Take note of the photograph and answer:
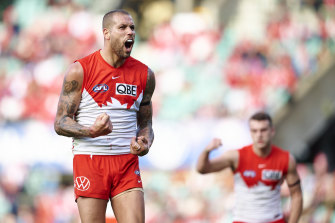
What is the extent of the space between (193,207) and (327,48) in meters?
5.18

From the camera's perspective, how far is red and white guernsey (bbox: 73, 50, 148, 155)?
5.66m

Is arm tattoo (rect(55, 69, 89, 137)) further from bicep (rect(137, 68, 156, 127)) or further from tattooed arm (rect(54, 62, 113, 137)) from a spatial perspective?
bicep (rect(137, 68, 156, 127))

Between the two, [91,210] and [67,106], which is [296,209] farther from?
[67,106]

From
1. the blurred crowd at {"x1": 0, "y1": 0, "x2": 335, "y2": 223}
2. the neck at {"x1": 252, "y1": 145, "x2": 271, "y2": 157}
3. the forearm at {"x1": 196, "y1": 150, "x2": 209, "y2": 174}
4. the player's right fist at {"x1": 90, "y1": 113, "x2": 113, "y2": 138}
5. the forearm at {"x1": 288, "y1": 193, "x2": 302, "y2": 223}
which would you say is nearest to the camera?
the player's right fist at {"x1": 90, "y1": 113, "x2": 113, "y2": 138}

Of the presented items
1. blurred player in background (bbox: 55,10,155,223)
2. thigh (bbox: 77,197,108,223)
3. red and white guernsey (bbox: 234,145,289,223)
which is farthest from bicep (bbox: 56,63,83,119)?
red and white guernsey (bbox: 234,145,289,223)

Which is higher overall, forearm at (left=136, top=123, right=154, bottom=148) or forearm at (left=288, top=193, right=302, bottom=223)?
forearm at (left=136, top=123, right=154, bottom=148)

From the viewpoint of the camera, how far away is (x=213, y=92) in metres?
14.5

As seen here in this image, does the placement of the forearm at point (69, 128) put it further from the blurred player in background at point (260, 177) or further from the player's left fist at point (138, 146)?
the blurred player in background at point (260, 177)

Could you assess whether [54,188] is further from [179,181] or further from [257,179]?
[257,179]

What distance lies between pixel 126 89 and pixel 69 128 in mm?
616

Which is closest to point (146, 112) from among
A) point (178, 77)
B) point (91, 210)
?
point (91, 210)

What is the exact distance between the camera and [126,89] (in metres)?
5.74

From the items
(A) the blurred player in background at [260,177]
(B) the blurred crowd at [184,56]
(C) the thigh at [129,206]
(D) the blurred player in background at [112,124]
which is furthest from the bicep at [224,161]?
(B) the blurred crowd at [184,56]

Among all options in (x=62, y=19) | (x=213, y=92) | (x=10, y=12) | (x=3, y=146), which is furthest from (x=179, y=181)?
(x=10, y=12)
